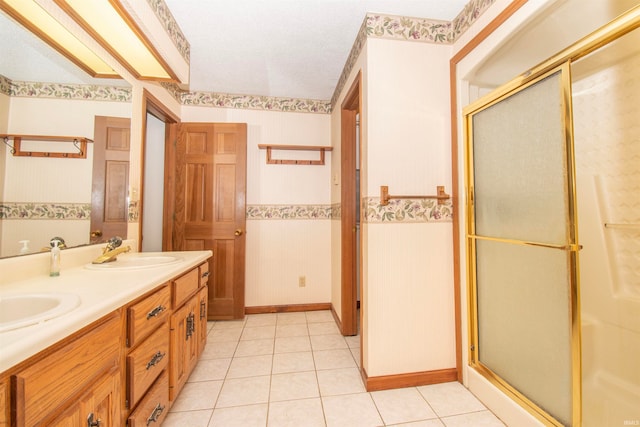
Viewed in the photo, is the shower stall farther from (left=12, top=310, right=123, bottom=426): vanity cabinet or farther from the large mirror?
the large mirror

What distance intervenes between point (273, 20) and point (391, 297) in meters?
1.98

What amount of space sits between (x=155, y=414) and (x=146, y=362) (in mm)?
284

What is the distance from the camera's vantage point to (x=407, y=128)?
1716 millimetres

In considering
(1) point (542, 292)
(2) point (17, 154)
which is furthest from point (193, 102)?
(1) point (542, 292)

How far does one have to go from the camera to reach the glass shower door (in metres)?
1.15

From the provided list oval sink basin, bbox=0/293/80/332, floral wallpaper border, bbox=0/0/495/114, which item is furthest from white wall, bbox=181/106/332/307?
oval sink basin, bbox=0/293/80/332

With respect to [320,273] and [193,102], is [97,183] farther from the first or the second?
[320,273]

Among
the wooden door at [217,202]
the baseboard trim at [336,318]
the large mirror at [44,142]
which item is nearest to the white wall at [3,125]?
the large mirror at [44,142]

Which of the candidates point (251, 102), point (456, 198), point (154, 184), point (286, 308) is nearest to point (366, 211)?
point (456, 198)

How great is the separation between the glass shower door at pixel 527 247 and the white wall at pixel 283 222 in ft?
5.37

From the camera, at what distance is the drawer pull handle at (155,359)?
1.15 meters

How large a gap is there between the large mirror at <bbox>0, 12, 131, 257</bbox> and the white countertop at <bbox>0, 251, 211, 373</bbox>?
0.62 ft

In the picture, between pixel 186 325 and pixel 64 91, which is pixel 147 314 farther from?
pixel 64 91

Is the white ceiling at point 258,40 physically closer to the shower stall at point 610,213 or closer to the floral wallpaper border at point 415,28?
the floral wallpaper border at point 415,28
